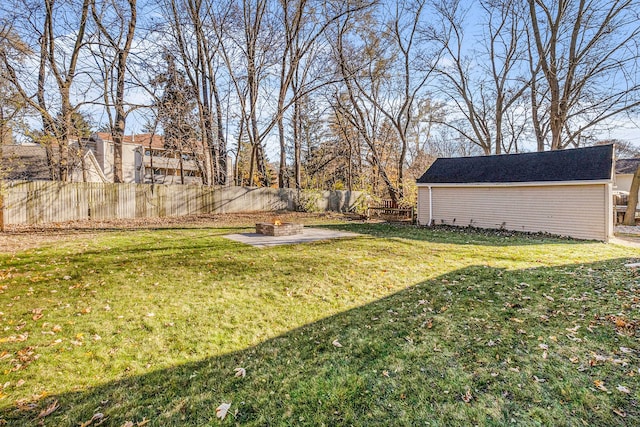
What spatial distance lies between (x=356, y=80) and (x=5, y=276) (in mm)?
17279

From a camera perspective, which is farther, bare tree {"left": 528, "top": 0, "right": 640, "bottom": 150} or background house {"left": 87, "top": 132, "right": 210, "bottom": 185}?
background house {"left": 87, "top": 132, "right": 210, "bottom": 185}

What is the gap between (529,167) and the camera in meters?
12.5

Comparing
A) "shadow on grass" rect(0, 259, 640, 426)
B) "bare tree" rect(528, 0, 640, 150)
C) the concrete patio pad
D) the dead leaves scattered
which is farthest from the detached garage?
the dead leaves scattered

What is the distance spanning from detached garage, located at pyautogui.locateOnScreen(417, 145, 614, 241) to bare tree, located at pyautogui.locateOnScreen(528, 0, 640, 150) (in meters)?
4.82

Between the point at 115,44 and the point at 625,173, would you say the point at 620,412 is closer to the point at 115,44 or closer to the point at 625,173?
the point at 115,44

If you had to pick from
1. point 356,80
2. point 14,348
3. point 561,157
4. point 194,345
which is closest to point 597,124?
point 561,157

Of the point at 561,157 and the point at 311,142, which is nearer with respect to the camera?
the point at 561,157

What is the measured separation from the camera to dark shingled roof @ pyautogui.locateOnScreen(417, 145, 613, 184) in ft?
35.5

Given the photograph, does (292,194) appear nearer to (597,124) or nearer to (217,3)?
(217,3)

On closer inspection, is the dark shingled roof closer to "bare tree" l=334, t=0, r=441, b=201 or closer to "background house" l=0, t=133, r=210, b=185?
"bare tree" l=334, t=0, r=441, b=201

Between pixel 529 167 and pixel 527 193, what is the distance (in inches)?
47.2

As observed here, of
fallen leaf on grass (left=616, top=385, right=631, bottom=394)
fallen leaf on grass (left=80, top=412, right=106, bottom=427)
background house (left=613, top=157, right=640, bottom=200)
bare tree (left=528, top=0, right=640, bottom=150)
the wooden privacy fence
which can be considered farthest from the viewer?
background house (left=613, top=157, right=640, bottom=200)

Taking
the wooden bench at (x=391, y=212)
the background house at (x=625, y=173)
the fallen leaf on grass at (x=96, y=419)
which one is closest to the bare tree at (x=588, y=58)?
the wooden bench at (x=391, y=212)

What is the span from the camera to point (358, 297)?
15.5ft
